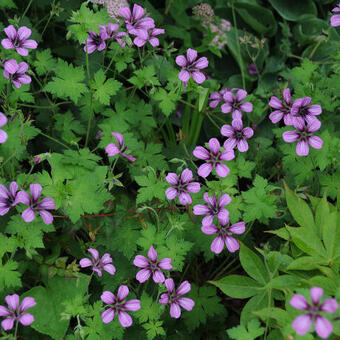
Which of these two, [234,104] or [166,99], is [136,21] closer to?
[166,99]

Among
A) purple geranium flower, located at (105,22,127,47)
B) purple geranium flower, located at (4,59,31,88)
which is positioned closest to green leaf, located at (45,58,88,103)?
purple geranium flower, located at (4,59,31,88)

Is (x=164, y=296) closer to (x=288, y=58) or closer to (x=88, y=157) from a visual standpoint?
(x=88, y=157)

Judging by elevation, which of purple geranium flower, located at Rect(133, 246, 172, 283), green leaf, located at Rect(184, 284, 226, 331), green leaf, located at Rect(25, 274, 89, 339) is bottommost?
green leaf, located at Rect(184, 284, 226, 331)

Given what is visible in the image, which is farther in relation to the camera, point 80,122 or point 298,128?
point 80,122

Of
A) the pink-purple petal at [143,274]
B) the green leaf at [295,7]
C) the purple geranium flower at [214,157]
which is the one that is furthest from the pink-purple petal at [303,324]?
the green leaf at [295,7]

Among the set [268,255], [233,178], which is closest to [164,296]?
[268,255]

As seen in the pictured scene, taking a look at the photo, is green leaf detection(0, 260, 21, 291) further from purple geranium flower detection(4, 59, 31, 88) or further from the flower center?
the flower center
